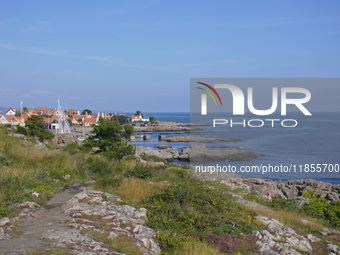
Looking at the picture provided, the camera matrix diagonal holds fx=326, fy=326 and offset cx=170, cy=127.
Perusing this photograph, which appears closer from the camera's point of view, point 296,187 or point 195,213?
point 195,213

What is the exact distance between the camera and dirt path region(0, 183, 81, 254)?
521 cm

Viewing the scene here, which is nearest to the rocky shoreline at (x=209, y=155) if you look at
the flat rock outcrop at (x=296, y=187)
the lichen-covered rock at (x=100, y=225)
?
the flat rock outcrop at (x=296, y=187)

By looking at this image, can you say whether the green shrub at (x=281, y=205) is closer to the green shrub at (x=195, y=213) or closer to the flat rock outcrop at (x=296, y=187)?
the green shrub at (x=195, y=213)

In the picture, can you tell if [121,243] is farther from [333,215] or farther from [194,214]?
[333,215]

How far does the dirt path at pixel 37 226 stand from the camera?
521cm

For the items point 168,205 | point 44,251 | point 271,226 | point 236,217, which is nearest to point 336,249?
point 271,226

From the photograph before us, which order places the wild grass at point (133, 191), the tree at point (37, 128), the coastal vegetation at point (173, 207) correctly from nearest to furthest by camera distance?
the coastal vegetation at point (173, 207), the wild grass at point (133, 191), the tree at point (37, 128)

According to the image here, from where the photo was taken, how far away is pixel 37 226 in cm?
656

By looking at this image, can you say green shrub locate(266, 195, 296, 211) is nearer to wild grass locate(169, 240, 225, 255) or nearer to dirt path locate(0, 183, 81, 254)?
wild grass locate(169, 240, 225, 255)

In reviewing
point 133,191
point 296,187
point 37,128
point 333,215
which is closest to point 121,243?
point 133,191

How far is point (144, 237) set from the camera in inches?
256

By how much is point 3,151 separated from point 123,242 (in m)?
10.7

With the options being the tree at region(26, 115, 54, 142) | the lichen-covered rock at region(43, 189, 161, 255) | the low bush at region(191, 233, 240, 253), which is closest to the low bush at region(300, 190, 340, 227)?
the low bush at region(191, 233, 240, 253)

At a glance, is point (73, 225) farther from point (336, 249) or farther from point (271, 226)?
point (336, 249)
